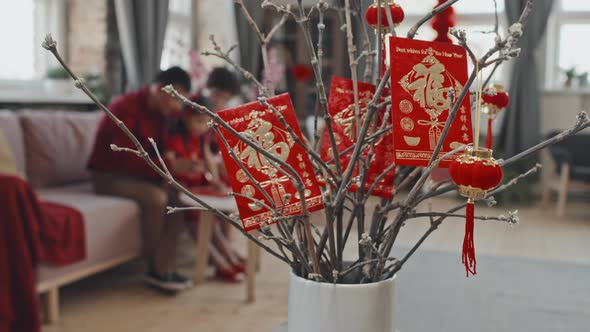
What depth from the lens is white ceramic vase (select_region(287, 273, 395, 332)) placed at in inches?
24.7

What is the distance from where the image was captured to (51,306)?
2574 millimetres

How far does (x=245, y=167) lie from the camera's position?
615 mm

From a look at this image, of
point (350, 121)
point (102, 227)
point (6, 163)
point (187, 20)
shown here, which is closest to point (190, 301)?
point (102, 227)

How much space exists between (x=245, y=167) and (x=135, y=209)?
2.64 metres

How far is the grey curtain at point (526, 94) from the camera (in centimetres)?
567

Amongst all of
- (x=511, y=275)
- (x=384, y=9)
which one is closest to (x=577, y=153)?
(x=511, y=275)

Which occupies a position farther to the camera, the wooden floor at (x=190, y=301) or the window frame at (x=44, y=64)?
the window frame at (x=44, y=64)

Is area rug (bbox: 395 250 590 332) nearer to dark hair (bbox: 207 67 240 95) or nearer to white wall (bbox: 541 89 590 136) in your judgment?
dark hair (bbox: 207 67 240 95)

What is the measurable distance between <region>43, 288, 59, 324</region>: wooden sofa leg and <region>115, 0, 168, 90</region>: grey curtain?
8.37ft

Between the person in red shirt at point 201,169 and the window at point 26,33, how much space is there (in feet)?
5.47

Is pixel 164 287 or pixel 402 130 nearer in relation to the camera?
pixel 402 130

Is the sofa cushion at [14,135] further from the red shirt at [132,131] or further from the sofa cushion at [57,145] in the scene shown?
the red shirt at [132,131]

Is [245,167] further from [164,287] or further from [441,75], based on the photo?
[164,287]

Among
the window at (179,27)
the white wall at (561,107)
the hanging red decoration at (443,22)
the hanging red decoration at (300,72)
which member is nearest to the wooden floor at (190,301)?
the hanging red decoration at (443,22)
